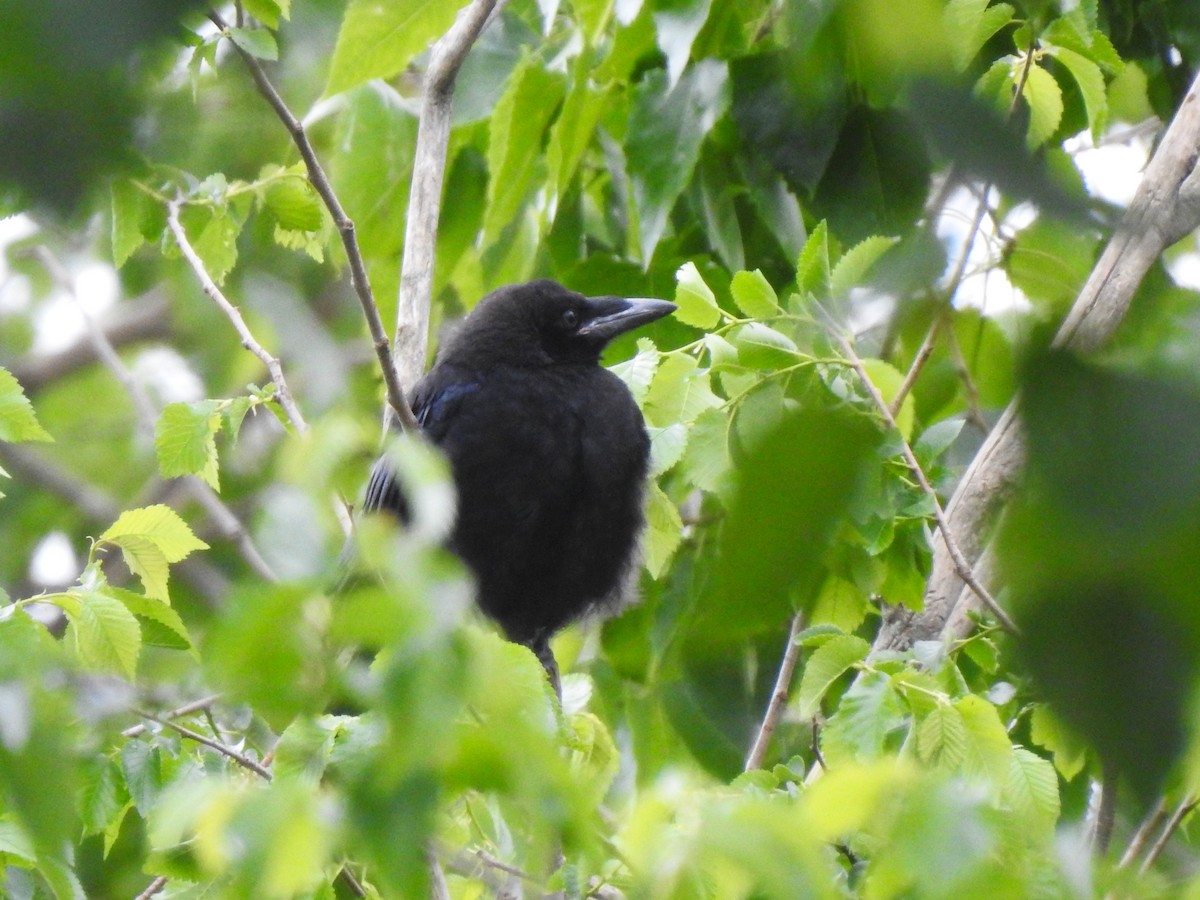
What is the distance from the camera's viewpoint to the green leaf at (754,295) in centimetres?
262

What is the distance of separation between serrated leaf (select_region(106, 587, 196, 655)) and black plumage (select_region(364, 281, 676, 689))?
1181 mm

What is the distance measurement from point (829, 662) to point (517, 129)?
6.29ft

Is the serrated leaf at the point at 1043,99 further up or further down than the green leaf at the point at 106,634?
further up

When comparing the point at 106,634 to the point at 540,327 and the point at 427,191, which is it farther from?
the point at 540,327

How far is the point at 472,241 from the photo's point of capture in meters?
4.41

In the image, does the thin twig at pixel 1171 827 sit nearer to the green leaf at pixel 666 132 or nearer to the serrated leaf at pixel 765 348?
the serrated leaf at pixel 765 348

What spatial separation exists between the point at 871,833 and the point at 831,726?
40cm

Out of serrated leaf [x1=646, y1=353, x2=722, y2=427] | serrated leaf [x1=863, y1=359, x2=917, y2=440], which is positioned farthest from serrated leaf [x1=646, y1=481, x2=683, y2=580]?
serrated leaf [x1=863, y1=359, x2=917, y2=440]

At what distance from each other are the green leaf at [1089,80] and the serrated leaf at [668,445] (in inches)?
40.7

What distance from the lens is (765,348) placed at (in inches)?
104

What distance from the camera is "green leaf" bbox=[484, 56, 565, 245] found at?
12.4ft

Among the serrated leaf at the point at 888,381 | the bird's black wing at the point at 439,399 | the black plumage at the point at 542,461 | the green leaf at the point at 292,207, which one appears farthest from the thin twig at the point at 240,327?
the serrated leaf at the point at 888,381

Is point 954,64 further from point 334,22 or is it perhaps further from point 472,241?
point 472,241

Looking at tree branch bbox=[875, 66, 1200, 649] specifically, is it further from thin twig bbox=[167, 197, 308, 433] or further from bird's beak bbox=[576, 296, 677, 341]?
thin twig bbox=[167, 197, 308, 433]
